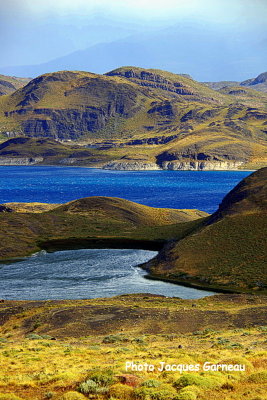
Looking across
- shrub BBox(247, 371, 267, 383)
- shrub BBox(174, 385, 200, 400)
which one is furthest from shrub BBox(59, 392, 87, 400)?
shrub BBox(247, 371, 267, 383)

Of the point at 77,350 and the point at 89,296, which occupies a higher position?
the point at 77,350

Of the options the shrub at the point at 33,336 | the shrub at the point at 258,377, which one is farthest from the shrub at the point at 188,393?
the shrub at the point at 33,336

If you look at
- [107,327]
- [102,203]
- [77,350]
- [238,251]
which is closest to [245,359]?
[77,350]

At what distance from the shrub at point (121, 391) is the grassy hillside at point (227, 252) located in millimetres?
56362

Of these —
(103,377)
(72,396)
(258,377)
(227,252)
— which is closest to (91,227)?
→ (227,252)

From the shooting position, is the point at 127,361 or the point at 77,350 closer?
the point at 127,361

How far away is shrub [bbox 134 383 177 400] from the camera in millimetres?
26109

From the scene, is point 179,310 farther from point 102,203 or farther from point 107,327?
point 102,203

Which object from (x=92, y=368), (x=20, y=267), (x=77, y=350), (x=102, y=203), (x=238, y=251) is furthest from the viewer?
(x=102, y=203)

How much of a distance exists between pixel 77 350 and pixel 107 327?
14.0 metres

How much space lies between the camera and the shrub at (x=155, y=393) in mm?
26109

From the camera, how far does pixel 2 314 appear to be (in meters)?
63.2

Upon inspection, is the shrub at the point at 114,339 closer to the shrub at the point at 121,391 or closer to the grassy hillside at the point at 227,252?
the shrub at the point at 121,391

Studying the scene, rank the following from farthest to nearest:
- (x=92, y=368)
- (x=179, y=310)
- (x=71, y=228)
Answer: (x=71, y=228), (x=179, y=310), (x=92, y=368)
